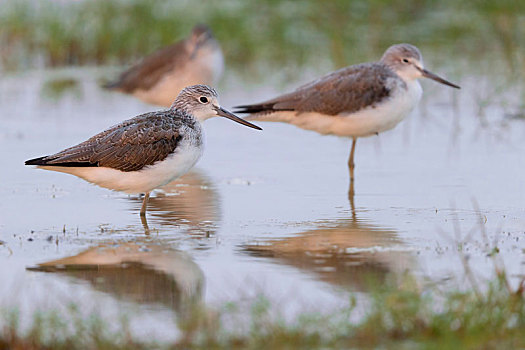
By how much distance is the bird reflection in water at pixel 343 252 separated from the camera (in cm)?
600

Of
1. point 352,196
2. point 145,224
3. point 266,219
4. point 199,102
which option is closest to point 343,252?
point 266,219

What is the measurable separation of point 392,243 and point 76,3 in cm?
1266

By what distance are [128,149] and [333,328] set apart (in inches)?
129

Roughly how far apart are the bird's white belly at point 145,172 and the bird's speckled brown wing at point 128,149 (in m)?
0.04

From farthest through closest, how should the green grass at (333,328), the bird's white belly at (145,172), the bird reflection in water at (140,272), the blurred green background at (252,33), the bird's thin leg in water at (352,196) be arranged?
the blurred green background at (252,33) → the bird's thin leg in water at (352,196) → the bird's white belly at (145,172) → the bird reflection in water at (140,272) → the green grass at (333,328)

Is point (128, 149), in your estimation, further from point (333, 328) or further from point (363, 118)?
point (333, 328)

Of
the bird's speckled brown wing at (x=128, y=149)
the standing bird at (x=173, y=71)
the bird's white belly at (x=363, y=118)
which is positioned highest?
the standing bird at (x=173, y=71)

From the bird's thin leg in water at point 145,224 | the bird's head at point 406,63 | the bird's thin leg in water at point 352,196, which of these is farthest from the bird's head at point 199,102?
the bird's head at point 406,63

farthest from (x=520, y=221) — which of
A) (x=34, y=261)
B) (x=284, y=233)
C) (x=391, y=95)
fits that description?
(x=34, y=261)

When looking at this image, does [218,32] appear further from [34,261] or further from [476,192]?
[34,261]

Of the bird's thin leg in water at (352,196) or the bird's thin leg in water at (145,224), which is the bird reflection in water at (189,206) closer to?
the bird's thin leg in water at (145,224)

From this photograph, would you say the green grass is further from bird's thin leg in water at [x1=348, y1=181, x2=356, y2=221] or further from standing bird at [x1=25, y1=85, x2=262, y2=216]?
bird's thin leg in water at [x1=348, y1=181, x2=356, y2=221]

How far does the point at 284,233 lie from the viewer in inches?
283

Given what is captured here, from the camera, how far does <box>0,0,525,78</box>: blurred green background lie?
16.1m
